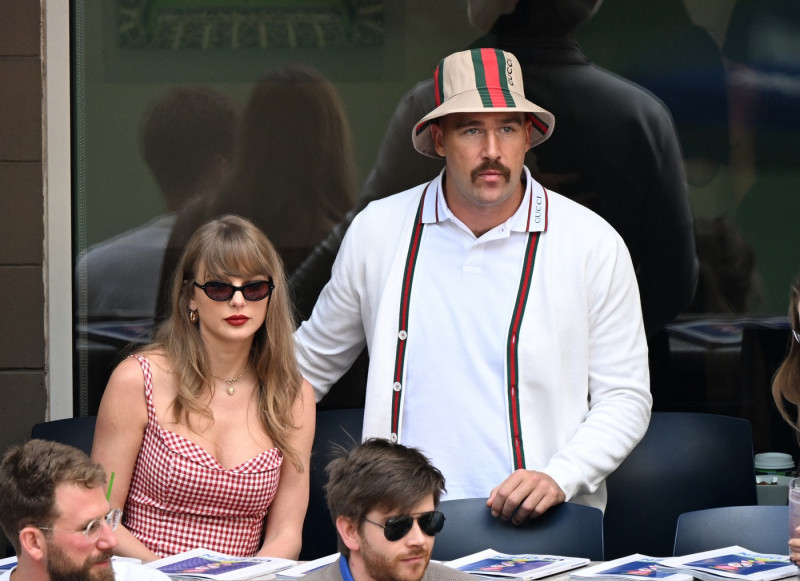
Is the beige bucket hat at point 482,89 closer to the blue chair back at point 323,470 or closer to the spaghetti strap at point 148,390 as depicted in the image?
the blue chair back at point 323,470

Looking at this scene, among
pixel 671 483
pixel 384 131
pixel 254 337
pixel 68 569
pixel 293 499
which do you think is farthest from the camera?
pixel 384 131

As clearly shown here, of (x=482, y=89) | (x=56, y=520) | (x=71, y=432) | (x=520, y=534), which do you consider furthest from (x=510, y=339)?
(x=56, y=520)

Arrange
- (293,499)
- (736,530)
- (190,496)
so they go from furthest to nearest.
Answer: (293,499) < (190,496) < (736,530)

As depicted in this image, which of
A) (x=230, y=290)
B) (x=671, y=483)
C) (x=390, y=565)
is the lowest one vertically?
(x=671, y=483)

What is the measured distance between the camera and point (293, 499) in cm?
366

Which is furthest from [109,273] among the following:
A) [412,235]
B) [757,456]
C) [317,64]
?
[757,456]

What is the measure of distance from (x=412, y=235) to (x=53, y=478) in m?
1.80

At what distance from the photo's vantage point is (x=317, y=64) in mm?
5004

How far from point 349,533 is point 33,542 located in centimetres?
64

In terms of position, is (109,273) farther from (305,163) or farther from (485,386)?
(485,386)

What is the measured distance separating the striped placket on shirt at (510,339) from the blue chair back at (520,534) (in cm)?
42

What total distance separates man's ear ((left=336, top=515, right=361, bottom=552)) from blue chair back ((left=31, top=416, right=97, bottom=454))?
1.68 metres

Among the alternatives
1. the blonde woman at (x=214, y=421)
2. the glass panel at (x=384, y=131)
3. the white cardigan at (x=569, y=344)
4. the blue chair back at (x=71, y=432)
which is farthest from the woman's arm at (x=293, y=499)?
the glass panel at (x=384, y=131)

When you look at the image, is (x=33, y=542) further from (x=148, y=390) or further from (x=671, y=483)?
(x=671, y=483)
